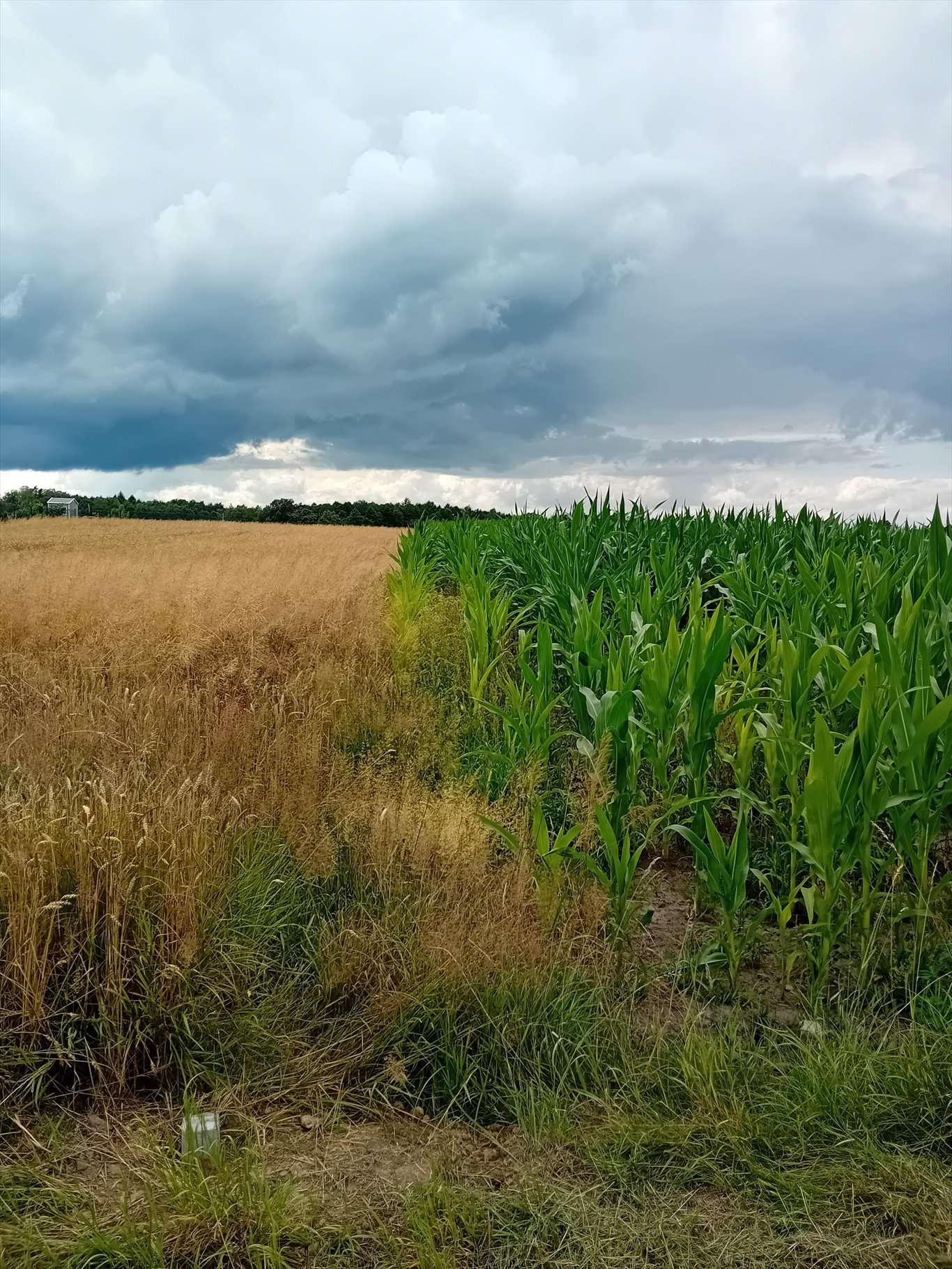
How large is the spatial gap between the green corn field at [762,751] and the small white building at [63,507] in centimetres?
5743

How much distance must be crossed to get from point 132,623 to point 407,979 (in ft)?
24.4

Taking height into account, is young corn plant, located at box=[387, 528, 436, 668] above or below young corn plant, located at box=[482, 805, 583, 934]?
above

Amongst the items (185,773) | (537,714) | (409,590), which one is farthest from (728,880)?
(409,590)

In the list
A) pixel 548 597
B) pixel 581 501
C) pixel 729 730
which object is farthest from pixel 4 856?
pixel 581 501

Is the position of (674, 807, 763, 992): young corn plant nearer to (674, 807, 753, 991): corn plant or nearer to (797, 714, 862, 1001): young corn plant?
(674, 807, 753, 991): corn plant

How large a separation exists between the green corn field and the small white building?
57.4 metres

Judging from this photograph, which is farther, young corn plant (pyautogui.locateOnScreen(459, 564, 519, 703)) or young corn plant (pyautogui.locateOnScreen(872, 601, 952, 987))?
young corn plant (pyautogui.locateOnScreen(459, 564, 519, 703))

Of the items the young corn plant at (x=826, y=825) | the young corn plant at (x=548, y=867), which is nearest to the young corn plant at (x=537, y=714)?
the young corn plant at (x=548, y=867)

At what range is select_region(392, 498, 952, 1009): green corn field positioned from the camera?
3.46m

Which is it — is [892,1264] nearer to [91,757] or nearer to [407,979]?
[407,979]

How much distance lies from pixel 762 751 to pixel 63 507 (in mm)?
61956

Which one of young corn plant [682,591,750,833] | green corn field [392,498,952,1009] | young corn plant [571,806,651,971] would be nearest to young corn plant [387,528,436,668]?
green corn field [392,498,952,1009]

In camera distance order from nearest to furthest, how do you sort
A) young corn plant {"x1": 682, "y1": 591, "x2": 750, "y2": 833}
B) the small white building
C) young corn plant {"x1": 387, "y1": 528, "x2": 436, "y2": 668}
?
young corn plant {"x1": 682, "y1": 591, "x2": 750, "y2": 833}
young corn plant {"x1": 387, "y1": 528, "x2": 436, "y2": 668}
the small white building

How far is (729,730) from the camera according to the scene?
5.56 metres
